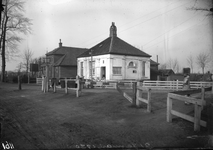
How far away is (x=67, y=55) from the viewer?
45250 millimetres

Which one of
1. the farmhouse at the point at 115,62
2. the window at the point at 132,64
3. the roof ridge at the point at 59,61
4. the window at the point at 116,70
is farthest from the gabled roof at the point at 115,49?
the roof ridge at the point at 59,61

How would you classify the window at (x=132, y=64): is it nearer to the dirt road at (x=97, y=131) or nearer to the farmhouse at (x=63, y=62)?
the farmhouse at (x=63, y=62)

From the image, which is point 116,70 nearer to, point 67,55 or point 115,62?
point 115,62

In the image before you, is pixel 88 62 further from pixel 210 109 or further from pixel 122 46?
pixel 210 109

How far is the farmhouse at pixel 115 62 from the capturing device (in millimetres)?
30281

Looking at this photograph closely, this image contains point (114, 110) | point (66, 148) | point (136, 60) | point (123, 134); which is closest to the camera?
point (66, 148)

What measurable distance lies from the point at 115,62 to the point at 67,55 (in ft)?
60.3

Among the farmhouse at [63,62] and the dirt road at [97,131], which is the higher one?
the farmhouse at [63,62]

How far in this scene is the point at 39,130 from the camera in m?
5.46

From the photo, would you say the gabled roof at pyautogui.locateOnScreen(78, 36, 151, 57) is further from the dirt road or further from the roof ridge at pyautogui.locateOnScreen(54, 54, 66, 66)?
the dirt road

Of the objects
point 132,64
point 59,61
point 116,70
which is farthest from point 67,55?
point 132,64

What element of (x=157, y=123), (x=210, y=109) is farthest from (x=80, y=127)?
(x=210, y=109)

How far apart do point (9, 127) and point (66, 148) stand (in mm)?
2541

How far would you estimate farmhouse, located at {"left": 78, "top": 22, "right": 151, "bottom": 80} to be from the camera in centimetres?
3028
